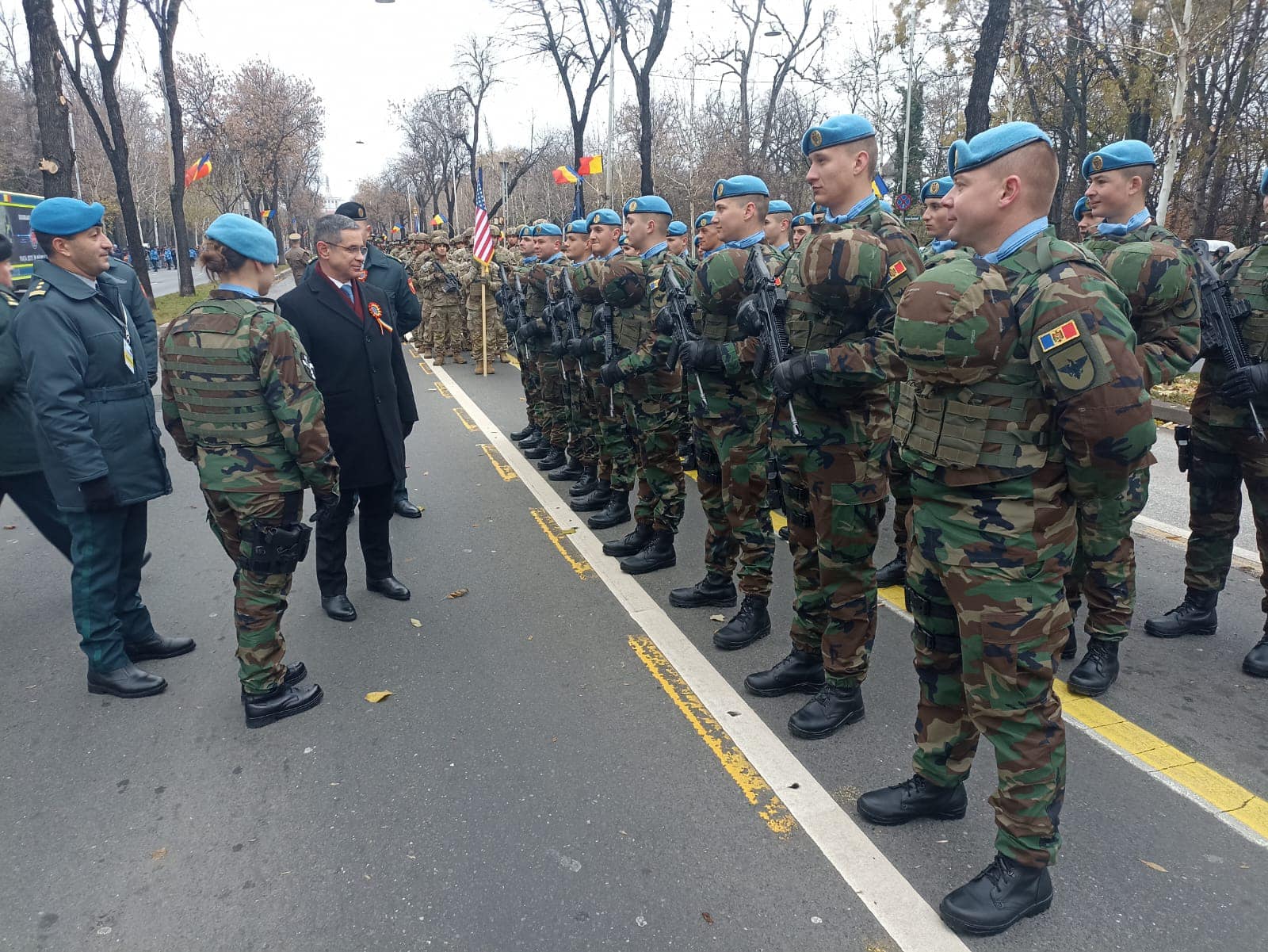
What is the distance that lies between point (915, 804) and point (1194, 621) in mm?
2470

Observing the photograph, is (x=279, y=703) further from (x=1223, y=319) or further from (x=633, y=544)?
(x=1223, y=319)

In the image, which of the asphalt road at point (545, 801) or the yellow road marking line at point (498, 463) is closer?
the asphalt road at point (545, 801)

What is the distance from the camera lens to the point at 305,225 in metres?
76.4

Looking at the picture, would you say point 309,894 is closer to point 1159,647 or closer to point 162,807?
point 162,807

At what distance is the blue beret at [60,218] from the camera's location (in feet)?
11.9

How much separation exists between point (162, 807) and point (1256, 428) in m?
5.04

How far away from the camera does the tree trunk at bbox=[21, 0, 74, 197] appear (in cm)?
1109

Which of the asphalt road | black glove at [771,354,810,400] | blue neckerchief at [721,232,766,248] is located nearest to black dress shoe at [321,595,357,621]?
the asphalt road

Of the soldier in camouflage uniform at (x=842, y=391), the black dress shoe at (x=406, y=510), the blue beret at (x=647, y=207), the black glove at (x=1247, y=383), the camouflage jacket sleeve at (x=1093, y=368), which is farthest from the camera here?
the black dress shoe at (x=406, y=510)

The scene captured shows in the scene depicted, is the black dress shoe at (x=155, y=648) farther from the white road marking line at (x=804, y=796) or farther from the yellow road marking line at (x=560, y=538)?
the white road marking line at (x=804, y=796)

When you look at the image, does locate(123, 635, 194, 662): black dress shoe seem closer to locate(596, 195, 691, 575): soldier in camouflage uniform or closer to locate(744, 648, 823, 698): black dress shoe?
locate(596, 195, 691, 575): soldier in camouflage uniform

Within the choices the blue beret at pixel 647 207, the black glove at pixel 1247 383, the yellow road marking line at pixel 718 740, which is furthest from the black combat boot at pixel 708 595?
the black glove at pixel 1247 383

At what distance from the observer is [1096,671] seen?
3779 mm

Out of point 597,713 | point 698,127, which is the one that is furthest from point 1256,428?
point 698,127
